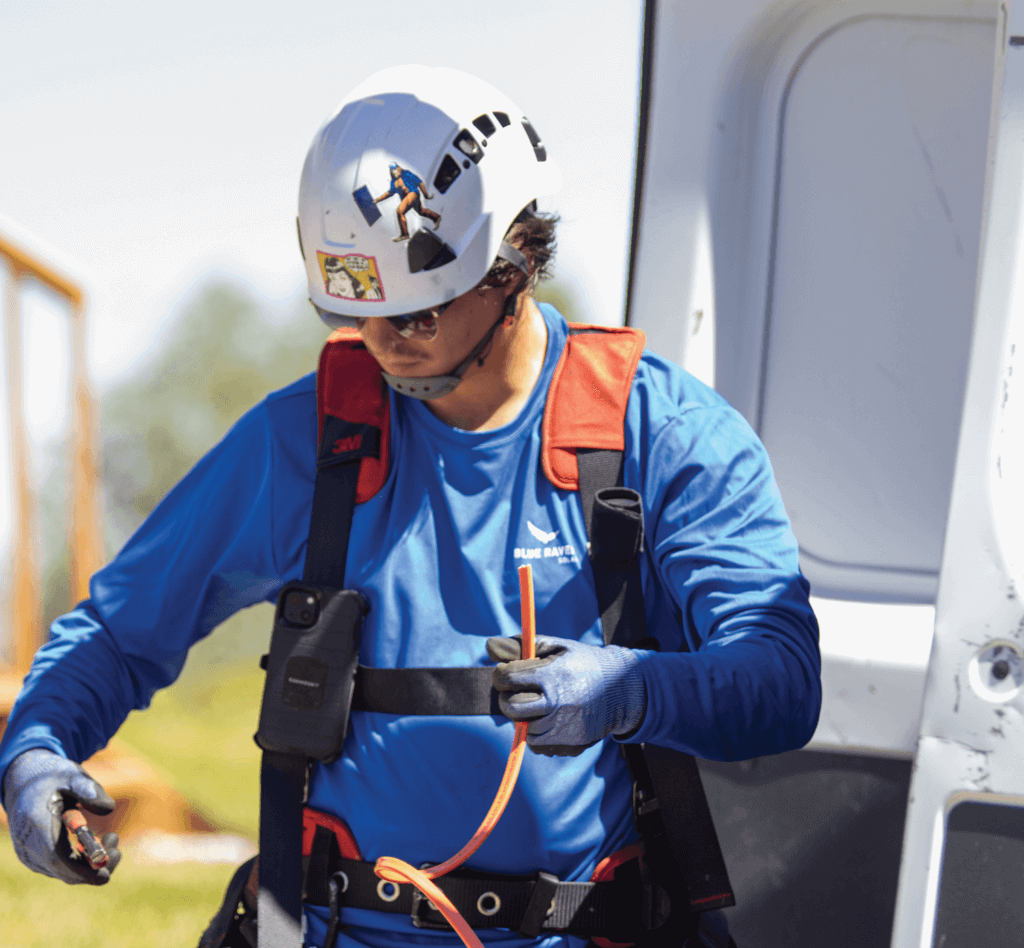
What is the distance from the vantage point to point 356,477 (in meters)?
1.76

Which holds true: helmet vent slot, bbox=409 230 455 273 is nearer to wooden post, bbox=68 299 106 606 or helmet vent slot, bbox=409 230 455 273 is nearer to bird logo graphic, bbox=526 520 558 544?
bird logo graphic, bbox=526 520 558 544

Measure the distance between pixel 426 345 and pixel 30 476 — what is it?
4.42m

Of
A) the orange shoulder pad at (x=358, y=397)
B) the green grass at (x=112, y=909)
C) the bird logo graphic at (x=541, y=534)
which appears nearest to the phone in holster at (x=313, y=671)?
the orange shoulder pad at (x=358, y=397)

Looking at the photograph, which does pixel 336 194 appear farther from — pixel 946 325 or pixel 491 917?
pixel 946 325

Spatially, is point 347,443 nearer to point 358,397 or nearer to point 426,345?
point 358,397

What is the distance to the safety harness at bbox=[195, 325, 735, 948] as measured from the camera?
5.46 ft

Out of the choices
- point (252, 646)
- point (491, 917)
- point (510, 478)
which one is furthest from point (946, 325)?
point (252, 646)

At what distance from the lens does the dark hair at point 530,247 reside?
182cm

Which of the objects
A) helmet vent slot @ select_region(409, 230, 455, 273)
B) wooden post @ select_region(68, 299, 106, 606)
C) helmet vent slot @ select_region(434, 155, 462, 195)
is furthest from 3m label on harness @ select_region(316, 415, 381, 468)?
wooden post @ select_region(68, 299, 106, 606)

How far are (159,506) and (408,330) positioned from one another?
55 centimetres

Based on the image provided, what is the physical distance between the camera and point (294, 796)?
1.77 metres

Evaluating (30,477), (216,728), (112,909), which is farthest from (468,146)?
(216,728)

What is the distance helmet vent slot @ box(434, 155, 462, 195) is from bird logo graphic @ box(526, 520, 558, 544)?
52 cm

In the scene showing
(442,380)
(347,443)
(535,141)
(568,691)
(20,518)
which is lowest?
(20,518)
